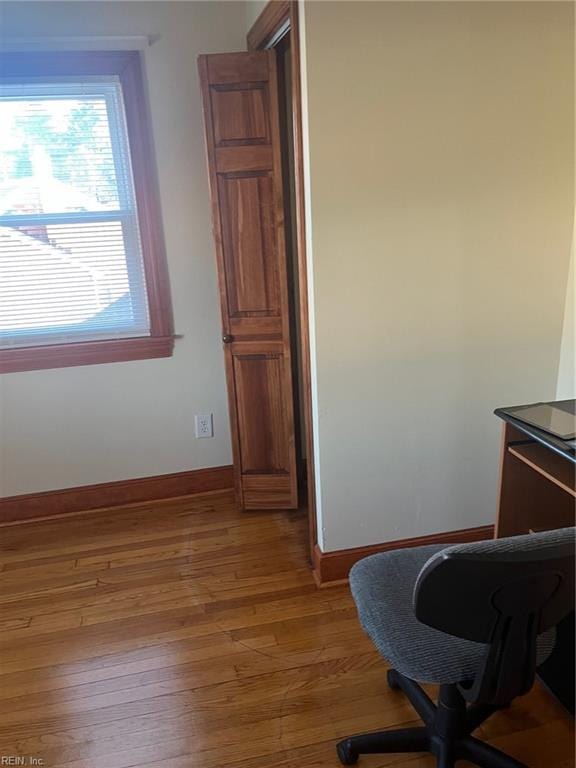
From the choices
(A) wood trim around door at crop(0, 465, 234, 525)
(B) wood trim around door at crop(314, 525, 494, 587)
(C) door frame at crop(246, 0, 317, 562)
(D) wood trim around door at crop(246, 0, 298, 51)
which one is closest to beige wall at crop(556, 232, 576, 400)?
(B) wood trim around door at crop(314, 525, 494, 587)

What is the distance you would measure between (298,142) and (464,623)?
1457 millimetres

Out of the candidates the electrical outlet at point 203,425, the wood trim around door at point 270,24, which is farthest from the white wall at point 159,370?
the wood trim around door at point 270,24

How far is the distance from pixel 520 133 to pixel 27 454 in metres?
2.45

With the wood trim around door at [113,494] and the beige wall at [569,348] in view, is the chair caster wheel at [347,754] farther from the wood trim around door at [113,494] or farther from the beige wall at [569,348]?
the wood trim around door at [113,494]

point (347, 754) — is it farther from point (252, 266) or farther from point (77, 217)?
point (77, 217)

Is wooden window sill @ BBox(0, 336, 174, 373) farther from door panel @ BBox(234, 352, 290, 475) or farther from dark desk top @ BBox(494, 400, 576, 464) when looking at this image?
dark desk top @ BBox(494, 400, 576, 464)

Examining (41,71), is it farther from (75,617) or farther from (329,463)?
(75,617)

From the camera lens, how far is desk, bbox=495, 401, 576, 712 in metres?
1.52

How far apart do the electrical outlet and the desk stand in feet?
5.15

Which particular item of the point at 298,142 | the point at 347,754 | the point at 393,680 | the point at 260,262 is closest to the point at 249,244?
the point at 260,262

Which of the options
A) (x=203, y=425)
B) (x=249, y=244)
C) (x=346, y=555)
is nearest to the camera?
(x=346, y=555)

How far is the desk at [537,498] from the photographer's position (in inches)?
60.0

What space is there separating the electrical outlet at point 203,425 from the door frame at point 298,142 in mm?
837

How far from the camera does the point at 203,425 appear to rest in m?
2.87
